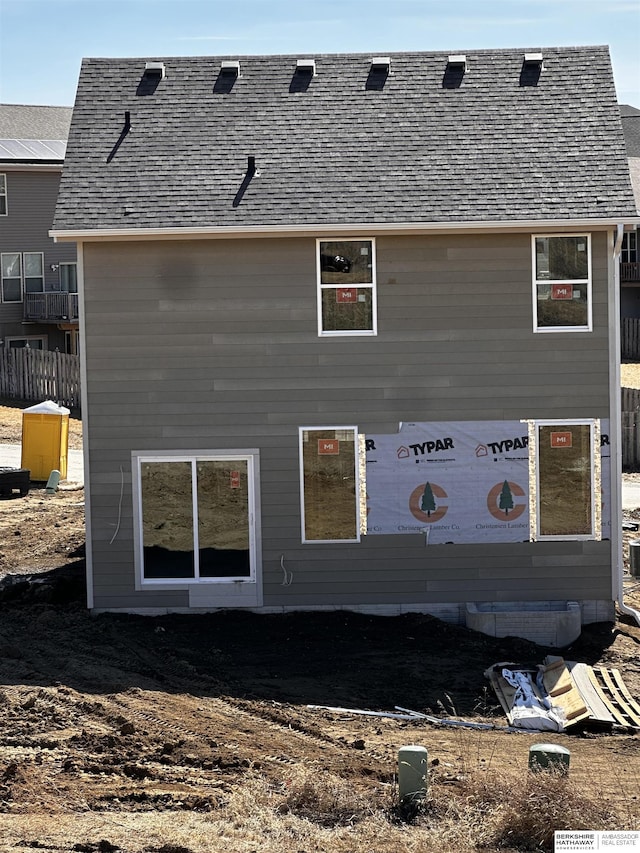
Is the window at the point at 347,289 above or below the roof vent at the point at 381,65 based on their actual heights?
below

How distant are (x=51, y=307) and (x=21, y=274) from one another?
1852 mm

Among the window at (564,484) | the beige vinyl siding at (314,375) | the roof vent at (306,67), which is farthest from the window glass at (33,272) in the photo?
the window at (564,484)

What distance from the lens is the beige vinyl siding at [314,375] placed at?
17672 mm

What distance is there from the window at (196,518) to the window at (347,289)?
2.43 metres

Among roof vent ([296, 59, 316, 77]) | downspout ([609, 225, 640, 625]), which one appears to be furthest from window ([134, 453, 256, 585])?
roof vent ([296, 59, 316, 77])

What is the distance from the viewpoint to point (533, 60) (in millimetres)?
19812

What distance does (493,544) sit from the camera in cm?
1789

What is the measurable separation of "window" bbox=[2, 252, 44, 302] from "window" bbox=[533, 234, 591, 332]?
31417mm

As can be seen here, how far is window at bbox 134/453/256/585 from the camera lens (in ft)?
58.5

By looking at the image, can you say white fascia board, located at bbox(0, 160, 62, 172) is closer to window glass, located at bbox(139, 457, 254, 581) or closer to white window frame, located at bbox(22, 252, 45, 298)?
white window frame, located at bbox(22, 252, 45, 298)

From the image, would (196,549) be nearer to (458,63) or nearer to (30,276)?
(458,63)

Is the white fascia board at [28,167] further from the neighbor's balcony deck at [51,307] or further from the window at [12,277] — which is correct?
the neighbor's balcony deck at [51,307]

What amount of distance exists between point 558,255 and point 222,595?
23.4 feet

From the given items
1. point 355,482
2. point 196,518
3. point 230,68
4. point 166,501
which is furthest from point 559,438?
point 230,68
